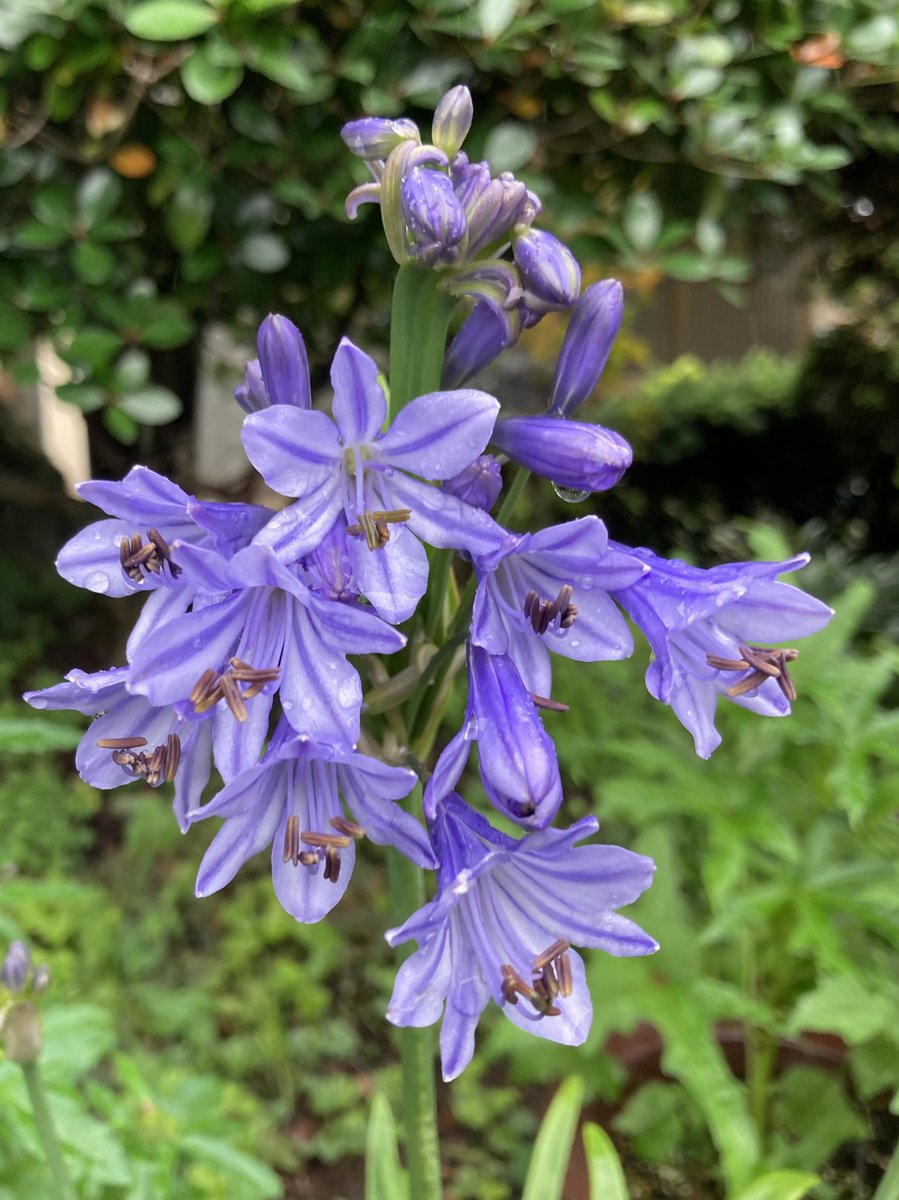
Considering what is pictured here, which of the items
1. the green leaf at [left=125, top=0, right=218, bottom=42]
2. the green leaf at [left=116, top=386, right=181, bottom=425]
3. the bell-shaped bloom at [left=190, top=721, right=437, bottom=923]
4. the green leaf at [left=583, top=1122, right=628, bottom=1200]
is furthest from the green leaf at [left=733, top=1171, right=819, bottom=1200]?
the green leaf at [left=125, top=0, right=218, bottom=42]

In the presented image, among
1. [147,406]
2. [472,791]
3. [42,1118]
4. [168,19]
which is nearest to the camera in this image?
[42,1118]

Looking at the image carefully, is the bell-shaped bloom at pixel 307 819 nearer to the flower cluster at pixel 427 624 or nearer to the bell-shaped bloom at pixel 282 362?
the flower cluster at pixel 427 624

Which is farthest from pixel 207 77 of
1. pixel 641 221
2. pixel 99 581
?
pixel 99 581

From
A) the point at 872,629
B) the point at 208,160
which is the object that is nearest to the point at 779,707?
the point at 208,160

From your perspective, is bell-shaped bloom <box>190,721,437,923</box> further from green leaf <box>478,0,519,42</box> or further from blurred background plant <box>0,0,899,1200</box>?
green leaf <box>478,0,519,42</box>

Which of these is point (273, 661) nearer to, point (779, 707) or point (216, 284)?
point (779, 707)

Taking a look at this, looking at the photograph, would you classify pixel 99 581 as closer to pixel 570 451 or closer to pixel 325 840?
pixel 325 840
